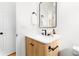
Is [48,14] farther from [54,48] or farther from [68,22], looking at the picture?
[54,48]

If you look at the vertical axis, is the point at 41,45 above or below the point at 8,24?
below

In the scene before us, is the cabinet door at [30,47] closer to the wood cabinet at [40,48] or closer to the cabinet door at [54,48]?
the wood cabinet at [40,48]

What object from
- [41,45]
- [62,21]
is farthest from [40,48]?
[62,21]

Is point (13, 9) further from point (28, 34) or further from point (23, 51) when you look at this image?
point (23, 51)

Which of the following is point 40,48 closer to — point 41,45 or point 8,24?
point 41,45

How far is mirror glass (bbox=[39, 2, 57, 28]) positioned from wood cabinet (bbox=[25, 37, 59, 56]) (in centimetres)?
15

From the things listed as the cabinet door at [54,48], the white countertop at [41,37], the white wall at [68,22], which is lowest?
the cabinet door at [54,48]

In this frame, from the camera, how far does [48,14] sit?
898 millimetres

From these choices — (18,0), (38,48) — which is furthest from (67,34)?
(18,0)

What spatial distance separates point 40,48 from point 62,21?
29 cm

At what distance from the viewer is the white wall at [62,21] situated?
2.86ft

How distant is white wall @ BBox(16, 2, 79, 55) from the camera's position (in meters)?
0.87

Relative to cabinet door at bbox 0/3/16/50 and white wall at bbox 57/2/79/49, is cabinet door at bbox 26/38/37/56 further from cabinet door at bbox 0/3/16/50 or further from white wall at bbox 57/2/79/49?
white wall at bbox 57/2/79/49

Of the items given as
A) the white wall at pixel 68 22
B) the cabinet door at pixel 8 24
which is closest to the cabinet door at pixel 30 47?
the cabinet door at pixel 8 24
